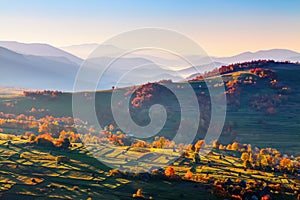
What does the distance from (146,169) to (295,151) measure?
80.3 meters

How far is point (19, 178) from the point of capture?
87.4m

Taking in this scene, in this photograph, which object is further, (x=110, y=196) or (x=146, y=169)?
(x=146, y=169)

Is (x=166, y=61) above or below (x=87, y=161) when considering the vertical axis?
above

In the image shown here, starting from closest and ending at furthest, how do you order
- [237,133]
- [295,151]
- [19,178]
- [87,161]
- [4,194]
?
1. [4,194]
2. [19,178]
3. [87,161]
4. [295,151]
5. [237,133]

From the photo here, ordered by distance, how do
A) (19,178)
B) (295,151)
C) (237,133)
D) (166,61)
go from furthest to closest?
(237,133) < (295,151) < (166,61) < (19,178)

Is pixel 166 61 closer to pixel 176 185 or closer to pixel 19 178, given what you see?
pixel 176 185

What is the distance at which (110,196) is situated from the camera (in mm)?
78688

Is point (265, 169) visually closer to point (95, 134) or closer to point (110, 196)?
point (110, 196)

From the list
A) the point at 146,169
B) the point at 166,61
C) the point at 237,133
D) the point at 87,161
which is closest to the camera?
the point at 146,169

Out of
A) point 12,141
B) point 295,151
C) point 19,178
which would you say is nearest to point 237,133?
point 295,151

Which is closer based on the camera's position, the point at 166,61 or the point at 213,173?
the point at 213,173

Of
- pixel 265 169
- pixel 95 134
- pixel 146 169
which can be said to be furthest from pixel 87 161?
pixel 95 134

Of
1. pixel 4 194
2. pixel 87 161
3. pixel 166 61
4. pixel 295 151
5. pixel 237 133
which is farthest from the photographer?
pixel 237 133

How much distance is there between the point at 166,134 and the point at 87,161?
272ft
